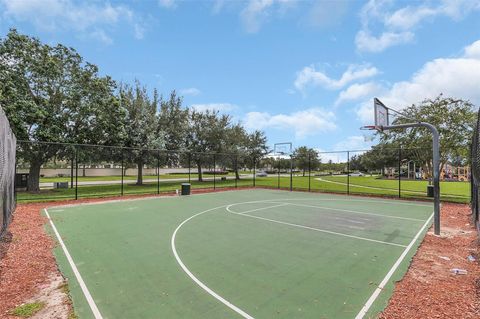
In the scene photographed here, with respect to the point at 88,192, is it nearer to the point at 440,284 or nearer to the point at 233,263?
the point at 233,263

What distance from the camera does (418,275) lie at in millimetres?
5184

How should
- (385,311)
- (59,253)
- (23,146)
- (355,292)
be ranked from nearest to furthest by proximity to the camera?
(385,311)
(355,292)
(59,253)
(23,146)

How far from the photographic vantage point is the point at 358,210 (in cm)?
1265

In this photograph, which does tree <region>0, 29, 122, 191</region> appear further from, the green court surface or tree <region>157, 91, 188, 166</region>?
the green court surface

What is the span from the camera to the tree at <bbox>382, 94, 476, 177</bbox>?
16.5 meters

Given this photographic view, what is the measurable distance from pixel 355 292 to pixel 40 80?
73.0 feet

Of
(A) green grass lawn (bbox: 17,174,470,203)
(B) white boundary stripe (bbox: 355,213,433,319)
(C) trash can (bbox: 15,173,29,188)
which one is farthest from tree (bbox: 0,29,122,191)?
(B) white boundary stripe (bbox: 355,213,433,319)

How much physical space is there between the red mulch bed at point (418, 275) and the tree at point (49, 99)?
11346 mm

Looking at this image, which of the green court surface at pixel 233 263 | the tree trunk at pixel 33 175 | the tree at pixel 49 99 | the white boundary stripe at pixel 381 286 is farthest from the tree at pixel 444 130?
the tree trunk at pixel 33 175

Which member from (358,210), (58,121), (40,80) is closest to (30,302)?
(358,210)

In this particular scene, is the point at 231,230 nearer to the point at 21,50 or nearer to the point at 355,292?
the point at 355,292

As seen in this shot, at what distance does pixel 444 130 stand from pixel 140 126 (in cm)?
2269

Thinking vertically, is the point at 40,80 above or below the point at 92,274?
above

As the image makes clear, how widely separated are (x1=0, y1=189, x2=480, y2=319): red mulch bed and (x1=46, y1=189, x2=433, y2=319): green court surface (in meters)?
0.26
